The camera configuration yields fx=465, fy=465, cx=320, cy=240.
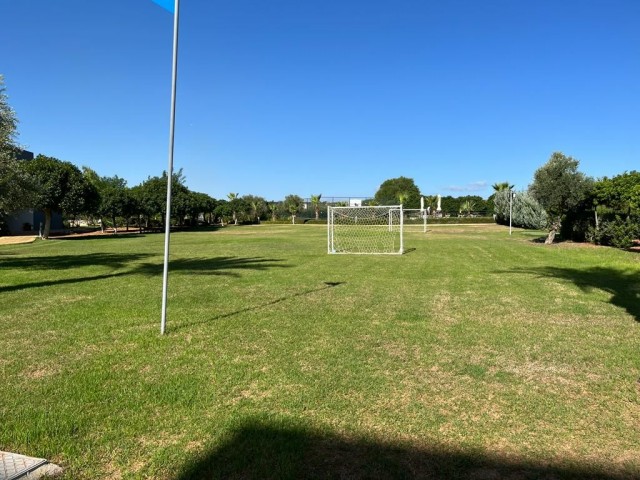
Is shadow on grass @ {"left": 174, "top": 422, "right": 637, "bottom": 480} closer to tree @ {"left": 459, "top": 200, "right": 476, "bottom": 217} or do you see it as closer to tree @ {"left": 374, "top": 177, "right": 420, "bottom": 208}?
tree @ {"left": 459, "top": 200, "right": 476, "bottom": 217}

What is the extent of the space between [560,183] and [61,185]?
32.0 m

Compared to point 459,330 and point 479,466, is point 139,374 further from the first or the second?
point 459,330

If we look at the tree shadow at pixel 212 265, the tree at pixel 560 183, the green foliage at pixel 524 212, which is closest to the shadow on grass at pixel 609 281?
the tree shadow at pixel 212 265

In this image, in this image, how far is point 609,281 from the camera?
38.2 ft

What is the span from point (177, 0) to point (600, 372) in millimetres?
6804

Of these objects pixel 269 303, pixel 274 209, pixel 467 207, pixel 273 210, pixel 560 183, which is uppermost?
pixel 467 207

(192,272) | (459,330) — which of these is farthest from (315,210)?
(459,330)

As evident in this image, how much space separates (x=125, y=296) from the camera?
370 inches

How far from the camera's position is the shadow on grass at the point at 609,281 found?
891cm

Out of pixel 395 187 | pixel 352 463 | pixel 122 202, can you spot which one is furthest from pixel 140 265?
pixel 395 187

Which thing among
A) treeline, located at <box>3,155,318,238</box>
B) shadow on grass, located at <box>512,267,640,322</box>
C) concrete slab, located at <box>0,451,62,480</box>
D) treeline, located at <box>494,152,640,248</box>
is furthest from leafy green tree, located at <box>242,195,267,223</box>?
concrete slab, located at <box>0,451,62,480</box>

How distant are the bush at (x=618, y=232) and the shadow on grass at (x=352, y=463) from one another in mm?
19549

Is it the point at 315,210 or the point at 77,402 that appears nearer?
the point at 77,402

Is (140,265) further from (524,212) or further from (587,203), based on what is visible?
(524,212)
